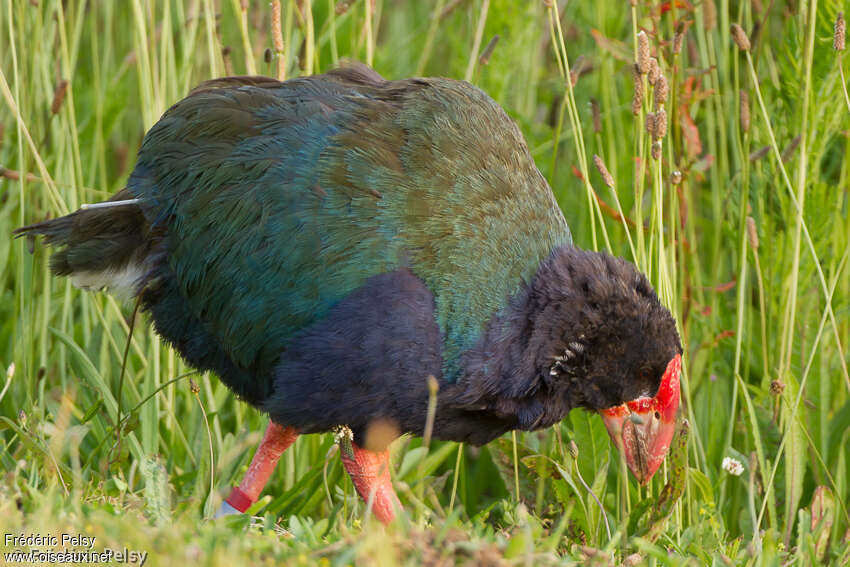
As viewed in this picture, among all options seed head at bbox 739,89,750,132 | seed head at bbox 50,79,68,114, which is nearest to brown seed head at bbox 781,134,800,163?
seed head at bbox 739,89,750,132

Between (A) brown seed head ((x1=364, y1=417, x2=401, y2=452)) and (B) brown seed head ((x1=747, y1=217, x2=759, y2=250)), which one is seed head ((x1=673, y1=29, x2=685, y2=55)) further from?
(A) brown seed head ((x1=364, y1=417, x2=401, y2=452))

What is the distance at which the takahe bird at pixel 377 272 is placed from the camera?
2.19m

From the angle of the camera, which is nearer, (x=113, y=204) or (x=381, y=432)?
(x=381, y=432)

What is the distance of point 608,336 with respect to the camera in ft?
7.52

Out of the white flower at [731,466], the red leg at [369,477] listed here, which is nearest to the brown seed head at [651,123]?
the white flower at [731,466]

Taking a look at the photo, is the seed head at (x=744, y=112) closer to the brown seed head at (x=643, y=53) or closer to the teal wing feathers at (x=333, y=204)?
the brown seed head at (x=643, y=53)

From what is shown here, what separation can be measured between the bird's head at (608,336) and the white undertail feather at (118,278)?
961 millimetres

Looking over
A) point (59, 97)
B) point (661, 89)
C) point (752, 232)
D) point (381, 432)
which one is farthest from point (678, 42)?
point (59, 97)

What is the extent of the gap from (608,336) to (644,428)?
286mm

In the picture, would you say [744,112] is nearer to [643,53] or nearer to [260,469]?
[643,53]

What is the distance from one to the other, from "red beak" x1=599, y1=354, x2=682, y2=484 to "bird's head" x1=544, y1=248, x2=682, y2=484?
2cm

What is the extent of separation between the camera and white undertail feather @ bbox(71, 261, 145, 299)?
2.52 meters

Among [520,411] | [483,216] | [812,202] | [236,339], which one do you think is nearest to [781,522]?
[812,202]

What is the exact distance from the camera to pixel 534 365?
226cm
